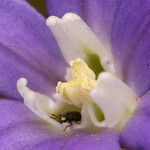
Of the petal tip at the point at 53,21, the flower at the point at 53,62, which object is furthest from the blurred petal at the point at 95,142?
the petal tip at the point at 53,21

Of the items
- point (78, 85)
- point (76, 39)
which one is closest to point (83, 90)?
point (78, 85)

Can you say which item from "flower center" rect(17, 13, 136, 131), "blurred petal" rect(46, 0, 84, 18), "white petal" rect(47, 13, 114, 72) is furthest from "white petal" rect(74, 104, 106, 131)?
"blurred petal" rect(46, 0, 84, 18)

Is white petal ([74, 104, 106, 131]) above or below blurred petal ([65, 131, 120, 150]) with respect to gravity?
above

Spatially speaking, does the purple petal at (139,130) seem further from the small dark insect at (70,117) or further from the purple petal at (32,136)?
the small dark insect at (70,117)

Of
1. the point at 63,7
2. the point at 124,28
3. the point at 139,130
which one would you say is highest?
the point at 63,7

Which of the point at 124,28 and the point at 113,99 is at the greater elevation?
the point at 124,28

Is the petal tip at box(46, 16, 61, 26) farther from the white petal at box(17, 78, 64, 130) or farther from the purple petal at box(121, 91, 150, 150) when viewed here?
the purple petal at box(121, 91, 150, 150)

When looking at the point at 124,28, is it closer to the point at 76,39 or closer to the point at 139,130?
the point at 76,39
